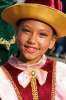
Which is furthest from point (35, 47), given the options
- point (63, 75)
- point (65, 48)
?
point (65, 48)

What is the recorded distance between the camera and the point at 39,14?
282 cm

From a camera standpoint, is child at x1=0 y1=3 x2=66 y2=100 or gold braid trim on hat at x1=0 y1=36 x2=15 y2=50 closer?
child at x1=0 y1=3 x2=66 y2=100

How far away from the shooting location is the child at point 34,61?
284cm

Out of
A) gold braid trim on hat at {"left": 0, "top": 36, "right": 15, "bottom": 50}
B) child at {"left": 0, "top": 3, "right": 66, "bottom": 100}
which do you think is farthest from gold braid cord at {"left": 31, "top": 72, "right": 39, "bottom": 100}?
gold braid trim on hat at {"left": 0, "top": 36, "right": 15, "bottom": 50}

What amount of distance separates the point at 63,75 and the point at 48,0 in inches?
20.8

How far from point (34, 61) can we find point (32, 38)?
208 mm

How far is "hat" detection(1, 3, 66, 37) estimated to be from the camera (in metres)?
2.80

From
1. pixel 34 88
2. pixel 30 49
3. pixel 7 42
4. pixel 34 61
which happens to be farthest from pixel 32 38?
pixel 7 42

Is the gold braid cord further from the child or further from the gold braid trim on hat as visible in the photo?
the gold braid trim on hat

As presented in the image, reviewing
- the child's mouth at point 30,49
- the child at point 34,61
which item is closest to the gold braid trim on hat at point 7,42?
the child at point 34,61

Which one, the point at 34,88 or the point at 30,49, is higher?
the point at 30,49

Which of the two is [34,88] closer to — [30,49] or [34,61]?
[34,61]

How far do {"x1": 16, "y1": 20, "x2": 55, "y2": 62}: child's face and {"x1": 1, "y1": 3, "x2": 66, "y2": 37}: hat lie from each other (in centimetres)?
4

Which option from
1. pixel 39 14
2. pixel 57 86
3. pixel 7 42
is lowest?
pixel 57 86
